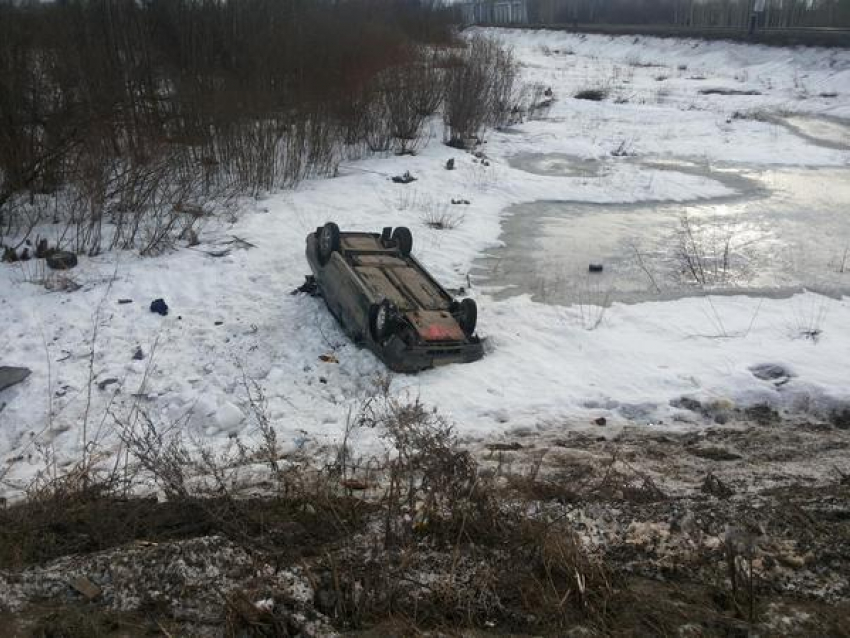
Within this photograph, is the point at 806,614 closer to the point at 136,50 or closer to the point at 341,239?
the point at 341,239

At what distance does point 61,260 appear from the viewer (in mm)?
7219

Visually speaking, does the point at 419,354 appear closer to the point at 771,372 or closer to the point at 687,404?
the point at 687,404

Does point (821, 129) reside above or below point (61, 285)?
above

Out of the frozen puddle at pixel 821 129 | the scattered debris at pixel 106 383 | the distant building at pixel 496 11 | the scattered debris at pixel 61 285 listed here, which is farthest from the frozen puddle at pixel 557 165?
the distant building at pixel 496 11

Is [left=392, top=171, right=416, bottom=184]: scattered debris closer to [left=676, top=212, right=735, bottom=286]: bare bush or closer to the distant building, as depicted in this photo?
[left=676, top=212, right=735, bottom=286]: bare bush

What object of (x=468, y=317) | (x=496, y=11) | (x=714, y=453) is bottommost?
(x=714, y=453)

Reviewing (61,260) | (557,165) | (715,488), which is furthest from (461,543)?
(557,165)

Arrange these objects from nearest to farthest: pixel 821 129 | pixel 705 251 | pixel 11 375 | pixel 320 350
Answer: pixel 11 375
pixel 320 350
pixel 705 251
pixel 821 129

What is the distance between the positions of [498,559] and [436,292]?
11.0 feet

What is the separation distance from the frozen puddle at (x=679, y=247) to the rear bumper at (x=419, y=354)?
1681mm

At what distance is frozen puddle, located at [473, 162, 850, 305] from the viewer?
734 centimetres

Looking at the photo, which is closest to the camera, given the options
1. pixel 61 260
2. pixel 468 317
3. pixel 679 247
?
pixel 468 317

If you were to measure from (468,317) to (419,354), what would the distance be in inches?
24.0

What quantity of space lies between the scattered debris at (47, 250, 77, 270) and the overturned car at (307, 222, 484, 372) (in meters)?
2.68
